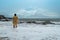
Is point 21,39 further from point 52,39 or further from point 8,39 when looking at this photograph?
point 52,39

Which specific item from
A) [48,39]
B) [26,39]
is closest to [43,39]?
[48,39]

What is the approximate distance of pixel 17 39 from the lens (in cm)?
950

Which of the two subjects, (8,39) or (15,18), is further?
(15,18)

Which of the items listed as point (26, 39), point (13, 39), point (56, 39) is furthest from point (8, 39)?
Result: point (56, 39)

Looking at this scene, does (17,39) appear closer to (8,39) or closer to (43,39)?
(8,39)

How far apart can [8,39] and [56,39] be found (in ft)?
8.67

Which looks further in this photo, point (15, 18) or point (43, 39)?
point (15, 18)

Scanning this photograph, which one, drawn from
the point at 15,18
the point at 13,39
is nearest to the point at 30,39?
the point at 13,39

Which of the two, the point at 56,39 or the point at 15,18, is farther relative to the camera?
the point at 15,18

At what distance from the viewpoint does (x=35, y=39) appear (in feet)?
31.4

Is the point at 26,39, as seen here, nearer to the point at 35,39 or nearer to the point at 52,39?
the point at 35,39

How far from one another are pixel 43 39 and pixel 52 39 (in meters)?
0.50

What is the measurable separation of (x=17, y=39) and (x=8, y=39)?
0.48 m

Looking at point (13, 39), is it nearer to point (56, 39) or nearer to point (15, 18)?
point (56, 39)
